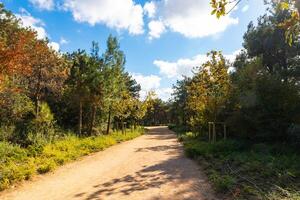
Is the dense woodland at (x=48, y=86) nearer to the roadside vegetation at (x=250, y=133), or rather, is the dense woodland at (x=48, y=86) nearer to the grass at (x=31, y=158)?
the grass at (x=31, y=158)

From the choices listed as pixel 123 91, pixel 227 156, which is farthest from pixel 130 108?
pixel 227 156

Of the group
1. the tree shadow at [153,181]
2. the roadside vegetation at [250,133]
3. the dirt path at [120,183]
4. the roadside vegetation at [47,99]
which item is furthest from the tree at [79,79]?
the tree shadow at [153,181]

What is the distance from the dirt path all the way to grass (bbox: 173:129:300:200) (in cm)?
49

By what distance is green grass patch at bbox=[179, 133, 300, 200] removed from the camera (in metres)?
6.48

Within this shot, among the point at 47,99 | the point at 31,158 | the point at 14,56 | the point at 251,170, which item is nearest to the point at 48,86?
the point at 47,99

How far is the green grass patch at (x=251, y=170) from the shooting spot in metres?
6.48

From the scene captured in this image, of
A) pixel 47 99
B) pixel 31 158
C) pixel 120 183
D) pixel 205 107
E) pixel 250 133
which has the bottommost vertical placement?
pixel 120 183

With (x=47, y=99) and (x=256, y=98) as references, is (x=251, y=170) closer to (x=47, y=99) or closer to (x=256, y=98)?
(x=256, y=98)

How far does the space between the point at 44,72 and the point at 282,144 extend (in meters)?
16.2

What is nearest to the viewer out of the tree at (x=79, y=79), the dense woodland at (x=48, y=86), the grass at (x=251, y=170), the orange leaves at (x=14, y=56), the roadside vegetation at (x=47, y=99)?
the grass at (x=251, y=170)

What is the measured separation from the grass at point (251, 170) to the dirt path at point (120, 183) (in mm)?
493

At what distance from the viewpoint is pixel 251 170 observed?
861cm

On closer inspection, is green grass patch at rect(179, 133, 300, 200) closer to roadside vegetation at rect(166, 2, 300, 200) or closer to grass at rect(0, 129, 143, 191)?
roadside vegetation at rect(166, 2, 300, 200)

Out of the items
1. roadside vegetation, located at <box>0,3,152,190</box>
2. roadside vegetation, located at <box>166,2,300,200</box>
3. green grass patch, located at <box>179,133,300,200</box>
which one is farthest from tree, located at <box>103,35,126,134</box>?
green grass patch, located at <box>179,133,300,200</box>
